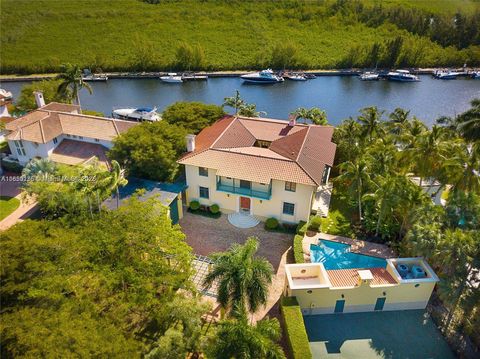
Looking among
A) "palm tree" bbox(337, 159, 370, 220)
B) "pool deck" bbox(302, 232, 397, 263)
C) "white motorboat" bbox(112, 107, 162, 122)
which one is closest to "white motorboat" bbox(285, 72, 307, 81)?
"white motorboat" bbox(112, 107, 162, 122)

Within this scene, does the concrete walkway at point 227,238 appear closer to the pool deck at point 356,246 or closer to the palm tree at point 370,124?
the pool deck at point 356,246

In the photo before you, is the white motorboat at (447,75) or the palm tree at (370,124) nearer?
the palm tree at (370,124)

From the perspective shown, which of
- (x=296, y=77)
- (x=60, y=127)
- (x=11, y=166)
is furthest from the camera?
(x=296, y=77)

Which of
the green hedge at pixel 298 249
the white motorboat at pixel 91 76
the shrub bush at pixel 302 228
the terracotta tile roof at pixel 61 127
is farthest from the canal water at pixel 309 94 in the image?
the green hedge at pixel 298 249

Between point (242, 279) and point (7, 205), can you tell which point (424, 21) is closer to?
point (242, 279)

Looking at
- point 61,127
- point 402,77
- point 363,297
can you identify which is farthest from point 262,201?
point 402,77

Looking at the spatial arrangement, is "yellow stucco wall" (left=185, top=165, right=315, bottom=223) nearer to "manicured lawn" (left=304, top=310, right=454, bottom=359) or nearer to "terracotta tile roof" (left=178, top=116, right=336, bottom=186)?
"terracotta tile roof" (left=178, top=116, right=336, bottom=186)
